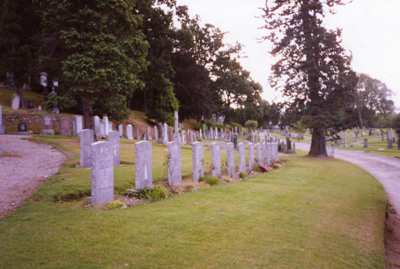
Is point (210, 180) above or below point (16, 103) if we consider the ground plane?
below

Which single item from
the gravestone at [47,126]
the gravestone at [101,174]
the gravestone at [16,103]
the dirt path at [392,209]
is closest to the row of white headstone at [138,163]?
the gravestone at [101,174]

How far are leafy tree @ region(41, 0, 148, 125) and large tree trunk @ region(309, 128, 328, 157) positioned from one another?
14.4 m

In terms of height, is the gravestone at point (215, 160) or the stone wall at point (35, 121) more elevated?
the stone wall at point (35, 121)

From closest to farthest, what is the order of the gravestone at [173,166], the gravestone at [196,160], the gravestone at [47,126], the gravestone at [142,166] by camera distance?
the gravestone at [142,166] < the gravestone at [173,166] < the gravestone at [196,160] < the gravestone at [47,126]

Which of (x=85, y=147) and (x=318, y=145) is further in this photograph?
(x=318, y=145)

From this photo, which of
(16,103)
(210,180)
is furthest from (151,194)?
(16,103)

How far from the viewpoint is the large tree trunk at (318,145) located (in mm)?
27716

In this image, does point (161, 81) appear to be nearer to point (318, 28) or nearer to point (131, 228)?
point (318, 28)

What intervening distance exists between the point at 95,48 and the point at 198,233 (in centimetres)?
1850

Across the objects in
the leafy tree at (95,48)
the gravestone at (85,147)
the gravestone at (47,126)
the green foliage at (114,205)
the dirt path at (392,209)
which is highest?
the leafy tree at (95,48)

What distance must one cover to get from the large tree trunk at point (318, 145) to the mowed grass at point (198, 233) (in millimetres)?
18767

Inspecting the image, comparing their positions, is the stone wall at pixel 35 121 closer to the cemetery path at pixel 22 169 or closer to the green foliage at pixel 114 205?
the cemetery path at pixel 22 169

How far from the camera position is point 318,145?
27.9 metres

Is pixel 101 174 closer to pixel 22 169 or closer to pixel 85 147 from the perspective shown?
pixel 85 147
